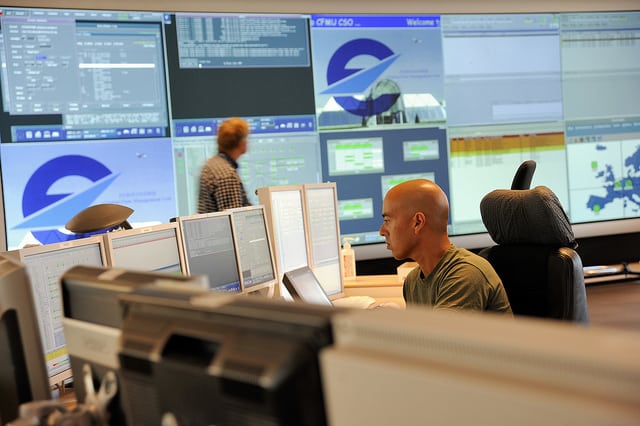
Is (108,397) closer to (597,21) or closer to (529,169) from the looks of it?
(529,169)

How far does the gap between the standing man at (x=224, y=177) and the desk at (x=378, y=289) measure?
762 millimetres

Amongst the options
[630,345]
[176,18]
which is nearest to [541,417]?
[630,345]

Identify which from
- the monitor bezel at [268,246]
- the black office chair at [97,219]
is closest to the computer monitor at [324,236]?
the monitor bezel at [268,246]

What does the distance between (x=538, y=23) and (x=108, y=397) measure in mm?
5252

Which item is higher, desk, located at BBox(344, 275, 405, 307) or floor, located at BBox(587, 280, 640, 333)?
desk, located at BBox(344, 275, 405, 307)

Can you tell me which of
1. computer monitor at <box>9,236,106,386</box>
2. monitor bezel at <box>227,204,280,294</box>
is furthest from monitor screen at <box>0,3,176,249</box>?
computer monitor at <box>9,236,106,386</box>

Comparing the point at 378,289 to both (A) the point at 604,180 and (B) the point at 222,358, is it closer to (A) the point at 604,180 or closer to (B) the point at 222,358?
(B) the point at 222,358

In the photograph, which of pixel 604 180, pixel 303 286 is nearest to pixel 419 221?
pixel 303 286

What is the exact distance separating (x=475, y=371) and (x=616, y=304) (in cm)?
517

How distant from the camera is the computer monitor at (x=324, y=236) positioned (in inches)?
137

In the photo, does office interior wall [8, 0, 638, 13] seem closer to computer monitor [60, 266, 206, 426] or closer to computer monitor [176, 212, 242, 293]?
computer monitor [176, 212, 242, 293]

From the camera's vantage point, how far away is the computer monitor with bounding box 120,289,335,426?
27.2 inches

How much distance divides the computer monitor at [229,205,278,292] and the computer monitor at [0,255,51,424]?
1.57m

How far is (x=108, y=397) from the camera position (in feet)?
3.66
